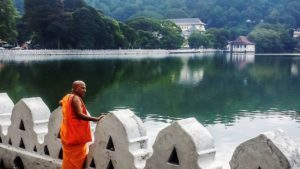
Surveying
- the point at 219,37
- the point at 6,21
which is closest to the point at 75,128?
the point at 6,21

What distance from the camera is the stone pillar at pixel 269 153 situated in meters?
3.29

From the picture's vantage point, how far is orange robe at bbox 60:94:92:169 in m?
4.61

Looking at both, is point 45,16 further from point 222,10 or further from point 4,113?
point 222,10

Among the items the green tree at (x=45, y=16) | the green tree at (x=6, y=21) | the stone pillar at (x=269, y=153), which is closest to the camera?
the stone pillar at (x=269, y=153)

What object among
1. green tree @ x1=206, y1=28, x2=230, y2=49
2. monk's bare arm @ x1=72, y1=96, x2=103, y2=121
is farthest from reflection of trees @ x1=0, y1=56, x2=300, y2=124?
green tree @ x1=206, y1=28, x2=230, y2=49

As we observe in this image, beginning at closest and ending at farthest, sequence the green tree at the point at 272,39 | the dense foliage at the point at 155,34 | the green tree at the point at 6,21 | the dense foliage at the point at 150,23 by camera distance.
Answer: the green tree at the point at 6,21, the dense foliage at the point at 150,23, the dense foliage at the point at 155,34, the green tree at the point at 272,39

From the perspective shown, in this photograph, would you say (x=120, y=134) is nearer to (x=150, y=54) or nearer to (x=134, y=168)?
(x=134, y=168)

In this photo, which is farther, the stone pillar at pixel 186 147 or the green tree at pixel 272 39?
the green tree at pixel 272 39

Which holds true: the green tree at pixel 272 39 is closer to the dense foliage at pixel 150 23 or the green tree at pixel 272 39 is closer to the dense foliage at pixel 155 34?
the dense foliage at pixel 150 23

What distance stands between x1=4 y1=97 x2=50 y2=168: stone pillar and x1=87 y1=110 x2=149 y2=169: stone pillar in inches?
41.7

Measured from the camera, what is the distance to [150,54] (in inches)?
4220

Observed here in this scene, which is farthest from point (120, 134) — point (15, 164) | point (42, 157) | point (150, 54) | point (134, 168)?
point (150, 54)

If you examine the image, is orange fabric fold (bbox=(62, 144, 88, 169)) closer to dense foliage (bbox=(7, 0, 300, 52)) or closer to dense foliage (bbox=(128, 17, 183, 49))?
dense foliage (bbox=(7, 0, 300, 52))

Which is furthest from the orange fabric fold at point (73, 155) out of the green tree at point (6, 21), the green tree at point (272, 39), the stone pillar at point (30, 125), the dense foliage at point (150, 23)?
the green tree at point (272, 39)
